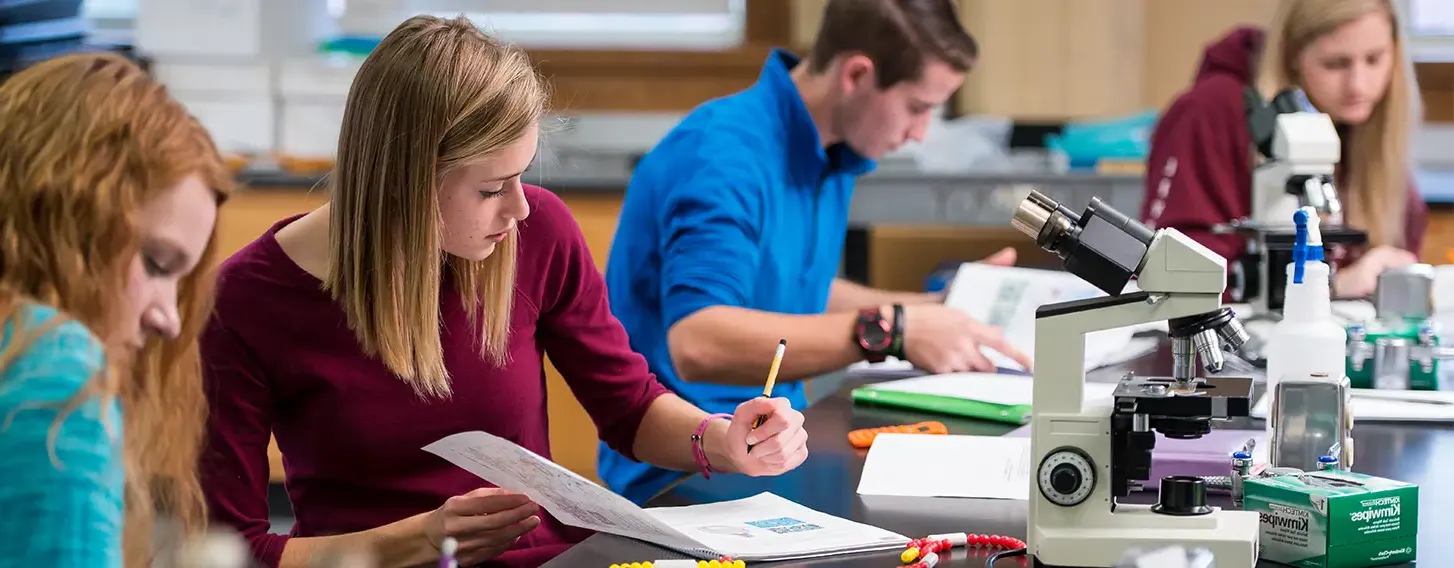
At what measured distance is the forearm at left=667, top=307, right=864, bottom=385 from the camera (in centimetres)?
195

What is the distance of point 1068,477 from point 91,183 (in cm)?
72

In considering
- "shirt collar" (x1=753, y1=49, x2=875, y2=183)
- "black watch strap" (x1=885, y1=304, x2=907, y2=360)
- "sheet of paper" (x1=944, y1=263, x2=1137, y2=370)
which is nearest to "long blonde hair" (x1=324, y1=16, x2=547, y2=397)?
"black watch strap" (x1=885, y1=304, x2=907, y2=360)

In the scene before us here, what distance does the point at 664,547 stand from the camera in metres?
1.18

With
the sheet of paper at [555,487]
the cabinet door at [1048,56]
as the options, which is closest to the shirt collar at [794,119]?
the sheet of paper at [555,487]

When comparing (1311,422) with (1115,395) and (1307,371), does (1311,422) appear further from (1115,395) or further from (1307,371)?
(1115,395)

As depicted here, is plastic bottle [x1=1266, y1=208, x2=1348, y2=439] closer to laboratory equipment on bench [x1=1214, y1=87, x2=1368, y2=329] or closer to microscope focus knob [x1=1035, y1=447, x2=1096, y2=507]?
microscope focus knob [x1=1035, y1=447, x2=1096, y2=507]

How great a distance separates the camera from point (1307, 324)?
139 centimetres

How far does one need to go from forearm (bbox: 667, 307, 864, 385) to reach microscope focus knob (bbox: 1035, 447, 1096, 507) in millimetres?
857

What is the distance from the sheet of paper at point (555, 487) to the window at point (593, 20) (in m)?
3.59

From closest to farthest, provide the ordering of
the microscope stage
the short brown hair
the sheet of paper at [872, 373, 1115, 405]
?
the microscope stage
the sheet of paper at [872, 373, 1115, 405]
the short brown hair

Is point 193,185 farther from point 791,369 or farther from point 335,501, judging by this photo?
point 791,369

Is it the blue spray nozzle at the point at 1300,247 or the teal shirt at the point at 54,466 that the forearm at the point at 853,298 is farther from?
the teal shirt at the point at 54,466

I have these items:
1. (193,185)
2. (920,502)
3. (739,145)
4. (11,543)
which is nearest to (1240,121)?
(739,145)

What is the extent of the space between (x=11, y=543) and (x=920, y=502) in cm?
76
